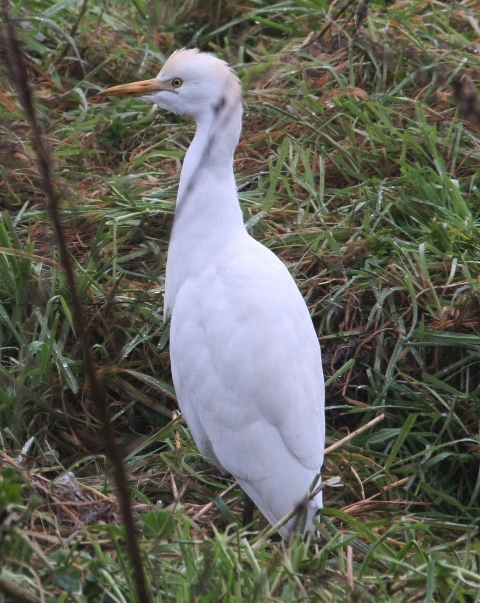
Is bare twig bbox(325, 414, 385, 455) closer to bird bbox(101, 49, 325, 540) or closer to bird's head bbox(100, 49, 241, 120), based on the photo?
bird bbox(101, 49, 325, 540)

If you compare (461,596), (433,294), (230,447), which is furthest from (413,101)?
(461,596)

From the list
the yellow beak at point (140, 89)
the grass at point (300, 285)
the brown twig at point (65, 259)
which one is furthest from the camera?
the yellow beak at point (140, 89)

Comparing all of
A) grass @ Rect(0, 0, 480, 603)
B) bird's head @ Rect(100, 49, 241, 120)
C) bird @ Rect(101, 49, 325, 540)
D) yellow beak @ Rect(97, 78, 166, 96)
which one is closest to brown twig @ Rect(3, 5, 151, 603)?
grass @ Rect(0, 0, 480, 603)

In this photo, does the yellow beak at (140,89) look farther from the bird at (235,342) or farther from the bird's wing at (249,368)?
the bird's wing at (249,368)

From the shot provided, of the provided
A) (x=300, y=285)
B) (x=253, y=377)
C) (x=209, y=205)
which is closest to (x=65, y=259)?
(x=253, y=377)

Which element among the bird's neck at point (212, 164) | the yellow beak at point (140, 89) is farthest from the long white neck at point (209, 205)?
the yellow beak at point (140, 89)

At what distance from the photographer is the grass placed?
1.95 metres

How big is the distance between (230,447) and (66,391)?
2.52 ft

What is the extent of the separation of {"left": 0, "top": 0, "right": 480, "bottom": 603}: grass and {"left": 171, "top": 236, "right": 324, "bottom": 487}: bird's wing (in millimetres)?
201

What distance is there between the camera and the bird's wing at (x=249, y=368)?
2.22 metres

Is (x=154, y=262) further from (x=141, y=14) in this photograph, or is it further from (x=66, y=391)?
(x=141, y=14)

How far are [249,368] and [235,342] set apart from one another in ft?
0.25

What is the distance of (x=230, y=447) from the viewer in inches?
89.8

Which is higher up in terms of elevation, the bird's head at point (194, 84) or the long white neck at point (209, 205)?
the bird's head at point (194, 84)
